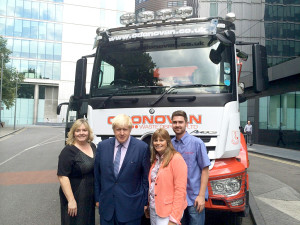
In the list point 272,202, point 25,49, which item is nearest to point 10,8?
point 25,49

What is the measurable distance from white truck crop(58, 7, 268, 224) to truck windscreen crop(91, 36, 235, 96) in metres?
0.01

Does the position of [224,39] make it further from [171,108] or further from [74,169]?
[74,169]

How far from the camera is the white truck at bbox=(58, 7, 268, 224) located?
3.76 meters

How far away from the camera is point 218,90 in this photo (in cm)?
396

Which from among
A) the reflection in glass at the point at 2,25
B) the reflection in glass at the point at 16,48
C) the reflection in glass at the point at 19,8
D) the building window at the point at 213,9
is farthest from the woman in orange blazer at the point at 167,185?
the reflection in glass at the point at 19,8

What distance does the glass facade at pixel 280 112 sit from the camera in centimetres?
1825

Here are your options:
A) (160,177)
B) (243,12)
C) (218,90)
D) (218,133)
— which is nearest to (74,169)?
(160,177)

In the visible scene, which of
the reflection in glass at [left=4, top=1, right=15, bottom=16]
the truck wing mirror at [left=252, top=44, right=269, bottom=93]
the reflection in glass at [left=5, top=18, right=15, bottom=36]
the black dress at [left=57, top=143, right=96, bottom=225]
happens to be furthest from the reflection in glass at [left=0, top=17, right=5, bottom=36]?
the black dress at [left=57, top=143, right=96, bottom=225]

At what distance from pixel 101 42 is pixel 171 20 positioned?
121 cm

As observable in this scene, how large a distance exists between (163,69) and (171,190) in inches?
80.8

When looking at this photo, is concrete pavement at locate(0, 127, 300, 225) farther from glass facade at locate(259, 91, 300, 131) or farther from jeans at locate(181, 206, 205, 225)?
glass facade at locate(259, 91, 300, 131)

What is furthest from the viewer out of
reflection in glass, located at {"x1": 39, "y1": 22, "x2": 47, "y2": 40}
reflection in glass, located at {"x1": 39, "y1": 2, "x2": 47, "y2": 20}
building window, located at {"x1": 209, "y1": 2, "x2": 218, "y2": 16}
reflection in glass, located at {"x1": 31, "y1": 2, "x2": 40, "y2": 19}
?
reflection in glass, located at {"x1": 39, "y1": 22, "x2": 47, "y2": 40}

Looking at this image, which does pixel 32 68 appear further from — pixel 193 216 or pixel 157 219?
pixel 157 219

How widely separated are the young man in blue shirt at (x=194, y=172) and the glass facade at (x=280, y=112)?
17.0 m
